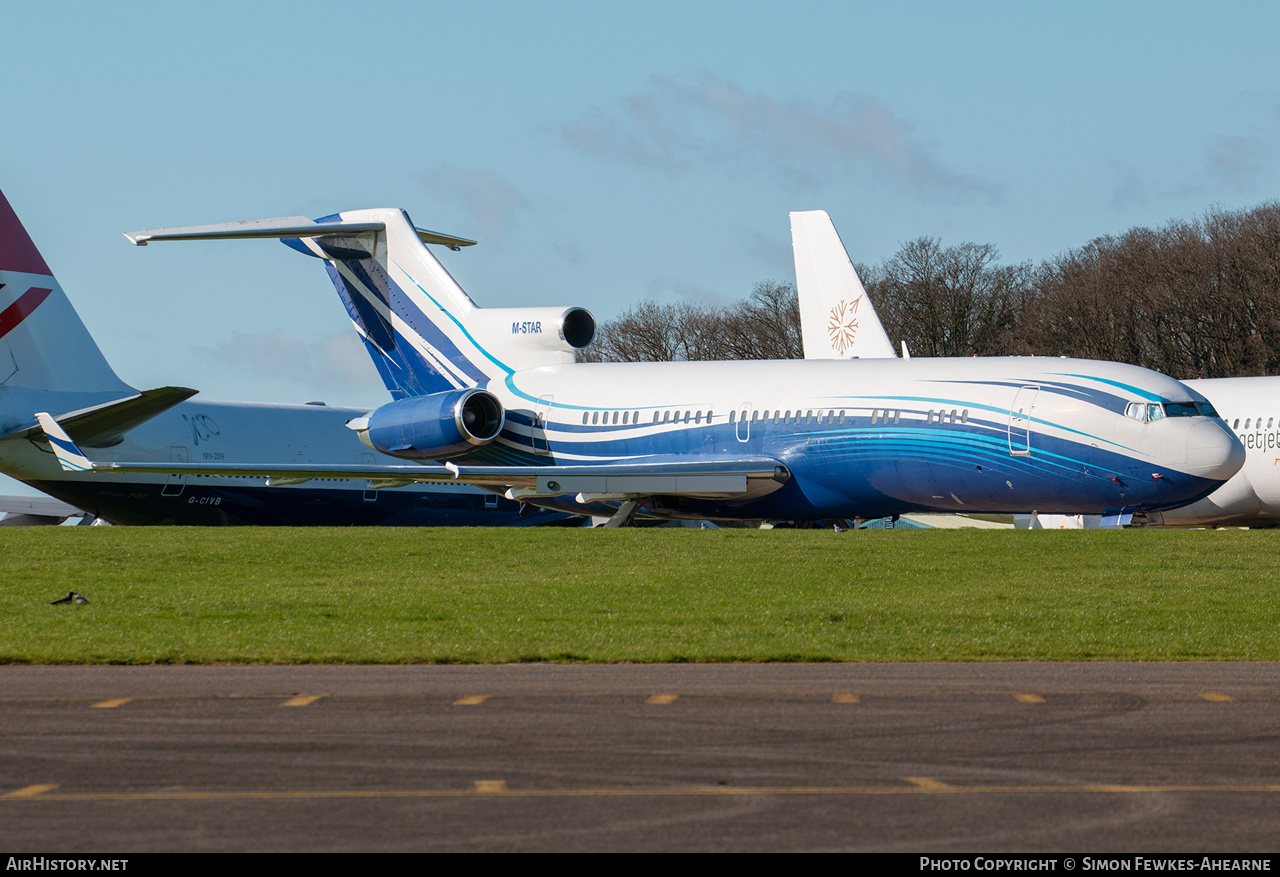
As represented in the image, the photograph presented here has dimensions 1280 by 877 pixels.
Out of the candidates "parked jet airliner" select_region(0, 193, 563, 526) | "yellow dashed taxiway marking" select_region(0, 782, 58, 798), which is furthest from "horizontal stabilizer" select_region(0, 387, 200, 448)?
"yellow dashed taxiway marking" select_region(0, 782, 58, 798)

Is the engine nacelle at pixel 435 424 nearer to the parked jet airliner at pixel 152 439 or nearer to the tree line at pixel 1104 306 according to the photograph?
the parked jet airliner at pixel 152 439

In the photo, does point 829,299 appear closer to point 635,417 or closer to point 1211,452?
point 635,417

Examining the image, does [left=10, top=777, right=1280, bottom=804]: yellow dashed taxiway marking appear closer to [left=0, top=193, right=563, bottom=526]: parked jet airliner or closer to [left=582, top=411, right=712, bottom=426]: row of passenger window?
[left=582, top=411, right=712, bottom=426]: row of passenger window

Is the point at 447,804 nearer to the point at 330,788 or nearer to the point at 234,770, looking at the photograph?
the point at 330,788

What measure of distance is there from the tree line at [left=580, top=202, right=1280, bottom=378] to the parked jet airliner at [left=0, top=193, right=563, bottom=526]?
32.2 metres

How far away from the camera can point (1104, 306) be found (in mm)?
63844

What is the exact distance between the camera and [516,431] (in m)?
34.1

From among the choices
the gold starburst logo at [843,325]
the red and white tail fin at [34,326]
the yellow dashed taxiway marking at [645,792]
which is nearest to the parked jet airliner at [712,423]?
the red and white tail fin at [34,326]

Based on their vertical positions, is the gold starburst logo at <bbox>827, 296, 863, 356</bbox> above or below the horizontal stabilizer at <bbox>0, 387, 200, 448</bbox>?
above

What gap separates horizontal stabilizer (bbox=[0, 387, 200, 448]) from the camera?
3159 centimetres

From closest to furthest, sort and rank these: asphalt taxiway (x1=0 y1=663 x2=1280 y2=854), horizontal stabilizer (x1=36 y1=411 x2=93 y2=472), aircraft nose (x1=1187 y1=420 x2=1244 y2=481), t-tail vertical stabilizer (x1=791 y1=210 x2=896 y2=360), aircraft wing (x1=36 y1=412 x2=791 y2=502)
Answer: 1. asphalt taxiway (x1=0 y1=663 x2=1280 y2=854)
2. aircraft nose (x1=1187 y1=420 x2=1244 y2=481)
3. horizontal stabilizer (x1=36 y1=411 x2=93 y2=472)
4. aircraft wing (x1=36 y1=412 x2=791 y2=502)
5. t-tail vertical stabilizer (x1=791 y1=210 x2=896 y2=360)

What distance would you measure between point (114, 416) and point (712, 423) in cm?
1367

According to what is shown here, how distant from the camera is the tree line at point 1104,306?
6056cm

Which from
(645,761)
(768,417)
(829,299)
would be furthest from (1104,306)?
(645,761)
